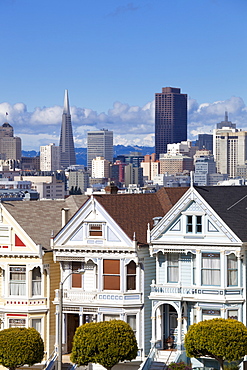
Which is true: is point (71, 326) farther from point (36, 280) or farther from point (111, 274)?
point (111, 274)

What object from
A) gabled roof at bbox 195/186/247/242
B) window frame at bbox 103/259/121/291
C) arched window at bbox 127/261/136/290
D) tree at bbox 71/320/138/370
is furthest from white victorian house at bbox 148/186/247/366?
tree at bbox 71/320/138/370

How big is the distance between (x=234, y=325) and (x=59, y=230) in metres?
9.19

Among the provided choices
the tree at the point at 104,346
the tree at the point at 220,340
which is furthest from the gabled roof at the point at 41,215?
the tree at the point at 220,340

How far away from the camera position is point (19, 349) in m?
39.2

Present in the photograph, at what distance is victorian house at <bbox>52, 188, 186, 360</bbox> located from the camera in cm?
4072

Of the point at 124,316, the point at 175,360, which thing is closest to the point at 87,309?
the point at 124,316

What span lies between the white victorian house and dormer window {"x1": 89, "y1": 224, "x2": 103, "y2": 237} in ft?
6.95

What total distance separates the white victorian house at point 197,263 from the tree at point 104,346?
2356mm

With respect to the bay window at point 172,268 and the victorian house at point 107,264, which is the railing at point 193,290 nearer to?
the bay window at point 172,268

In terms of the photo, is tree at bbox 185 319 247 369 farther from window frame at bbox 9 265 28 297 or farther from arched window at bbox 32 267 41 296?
window frame at bbox 9 265 28 297

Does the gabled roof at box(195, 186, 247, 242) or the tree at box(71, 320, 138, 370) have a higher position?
the gabled roof at box(195, 186, 247, 242)

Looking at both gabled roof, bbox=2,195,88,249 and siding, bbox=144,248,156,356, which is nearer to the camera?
siding, bbox=144,248,156,356

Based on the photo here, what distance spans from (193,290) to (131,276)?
2.54m

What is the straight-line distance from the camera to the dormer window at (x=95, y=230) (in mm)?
41281
